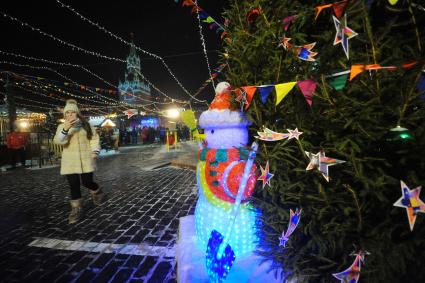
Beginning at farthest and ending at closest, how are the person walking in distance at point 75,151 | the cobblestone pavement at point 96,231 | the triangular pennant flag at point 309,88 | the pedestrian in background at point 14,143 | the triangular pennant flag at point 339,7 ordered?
the pedestrian in background at point 14,143
the person walking in distance at point 75,151
the cobblestone pavement at point 96,231
the triangular pennant flag at point 309,88
the triangular pennant flag at point 339,7

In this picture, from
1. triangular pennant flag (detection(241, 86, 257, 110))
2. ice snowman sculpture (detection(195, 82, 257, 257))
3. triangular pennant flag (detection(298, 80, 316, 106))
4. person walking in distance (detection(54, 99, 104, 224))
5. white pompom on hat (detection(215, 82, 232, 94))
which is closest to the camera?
triangular pennant flag (detection(298, 80, 316, 106))

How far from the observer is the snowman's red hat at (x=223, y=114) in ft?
7.73

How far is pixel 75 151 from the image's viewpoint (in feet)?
14.4

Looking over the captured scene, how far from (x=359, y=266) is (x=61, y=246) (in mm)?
3690

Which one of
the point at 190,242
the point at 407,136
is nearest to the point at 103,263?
the point at 190,242

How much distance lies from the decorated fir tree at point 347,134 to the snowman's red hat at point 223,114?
12.4 inches

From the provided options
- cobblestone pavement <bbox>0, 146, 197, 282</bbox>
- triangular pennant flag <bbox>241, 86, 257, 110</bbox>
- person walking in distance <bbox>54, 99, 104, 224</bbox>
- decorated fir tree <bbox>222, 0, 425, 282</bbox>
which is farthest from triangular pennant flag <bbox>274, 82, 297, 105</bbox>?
person walking in distance <bbox>54, 99, 104, 224</bbox>

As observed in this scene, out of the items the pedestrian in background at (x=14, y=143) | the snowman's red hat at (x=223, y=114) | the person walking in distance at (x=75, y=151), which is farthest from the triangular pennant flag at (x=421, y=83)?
the pedestrian in background at (x=14, y=143)

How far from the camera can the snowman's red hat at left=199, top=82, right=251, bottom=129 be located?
7.73ft

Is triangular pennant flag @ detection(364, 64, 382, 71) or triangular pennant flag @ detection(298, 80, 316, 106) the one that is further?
triangular pennant flag @ detection(298, 80, 316, 106)

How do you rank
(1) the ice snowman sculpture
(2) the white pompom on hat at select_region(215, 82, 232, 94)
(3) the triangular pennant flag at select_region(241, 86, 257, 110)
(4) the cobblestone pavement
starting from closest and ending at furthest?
(3) the triangular pennant flag at select_region(241, 86, 257, 110)
(1) the ice snowman sculpture
(2) the white pompom on hat at select_region(215, 82, 232, 94)
(4) the cobblestone pavement

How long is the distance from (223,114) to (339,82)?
43.0 inches

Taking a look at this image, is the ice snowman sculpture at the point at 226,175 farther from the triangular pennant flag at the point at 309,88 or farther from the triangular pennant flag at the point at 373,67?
the triangular pennant flag at the point at 373,67

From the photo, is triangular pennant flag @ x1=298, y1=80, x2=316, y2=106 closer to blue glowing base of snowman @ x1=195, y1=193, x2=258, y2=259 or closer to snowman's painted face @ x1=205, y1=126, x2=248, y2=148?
snowman's painted face @ x1=205, y1=126, x2=248, y2=148
